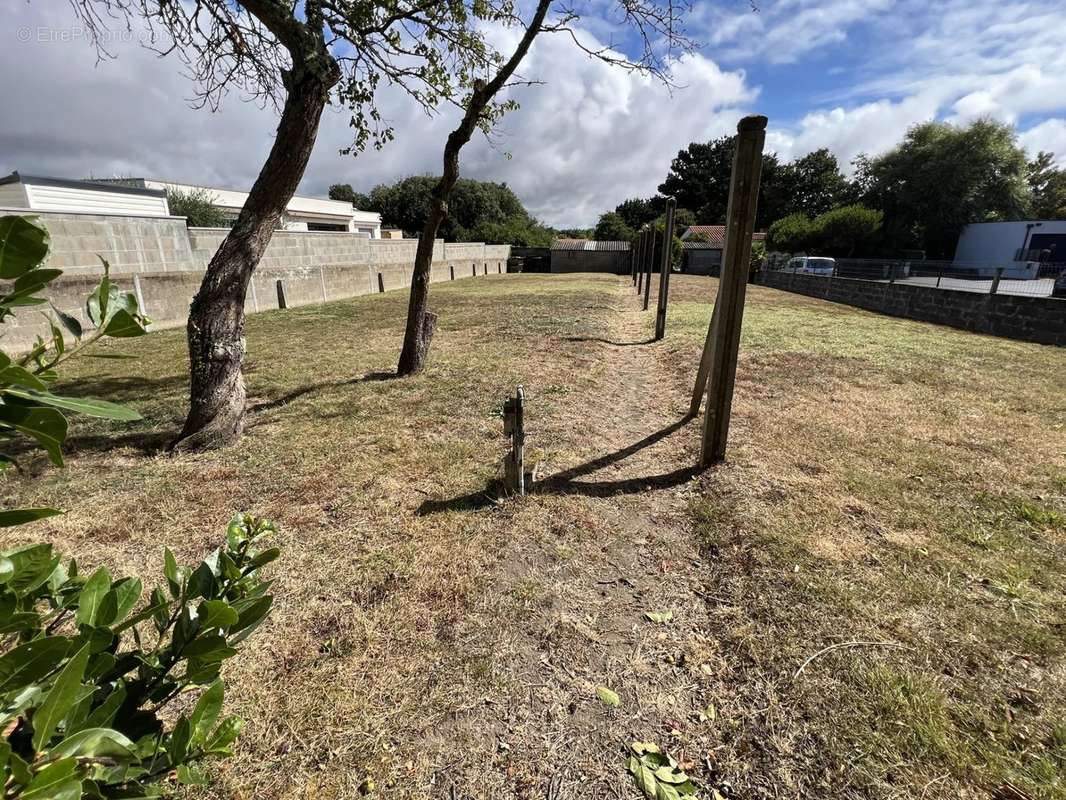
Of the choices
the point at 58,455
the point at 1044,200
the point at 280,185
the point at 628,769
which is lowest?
the point at 628,769

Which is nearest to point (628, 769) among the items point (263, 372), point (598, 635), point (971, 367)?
point (598, 635)

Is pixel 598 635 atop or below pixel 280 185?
below

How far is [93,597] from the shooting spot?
84 cm

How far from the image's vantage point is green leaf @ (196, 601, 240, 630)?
0.81 m

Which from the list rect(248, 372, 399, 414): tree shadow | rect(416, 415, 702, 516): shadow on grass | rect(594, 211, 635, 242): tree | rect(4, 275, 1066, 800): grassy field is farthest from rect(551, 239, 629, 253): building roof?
rect(416, 415, 702, 516): shadow on grass

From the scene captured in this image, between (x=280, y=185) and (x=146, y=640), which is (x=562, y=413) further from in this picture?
(x=146, y=640)

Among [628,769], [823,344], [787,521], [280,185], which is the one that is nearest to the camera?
[628,769]

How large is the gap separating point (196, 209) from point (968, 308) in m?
32.6

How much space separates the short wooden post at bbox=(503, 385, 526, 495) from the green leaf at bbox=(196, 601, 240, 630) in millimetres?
2144

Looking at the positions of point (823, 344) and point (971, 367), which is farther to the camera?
point (823, 344)

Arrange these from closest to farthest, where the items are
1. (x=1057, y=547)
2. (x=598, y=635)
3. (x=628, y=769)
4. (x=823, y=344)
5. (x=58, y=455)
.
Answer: (x=58, y=455) → (x=628, y=769) → (x=598, y=635) → (x=1057, y=547) → (x=823, y=344)

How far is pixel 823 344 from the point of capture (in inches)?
340

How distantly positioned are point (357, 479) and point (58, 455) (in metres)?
3.04

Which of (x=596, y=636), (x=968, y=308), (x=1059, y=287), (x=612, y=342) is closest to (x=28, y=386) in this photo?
(x=596, y=636)
